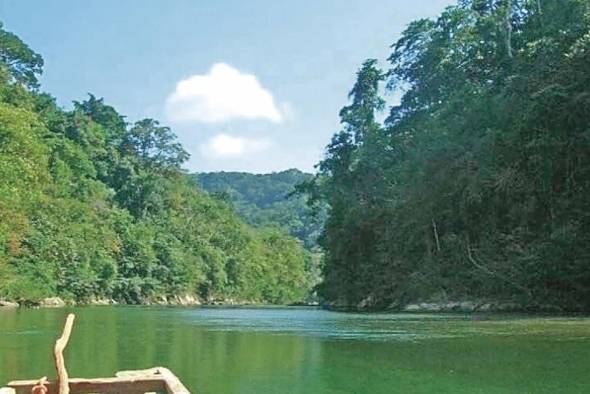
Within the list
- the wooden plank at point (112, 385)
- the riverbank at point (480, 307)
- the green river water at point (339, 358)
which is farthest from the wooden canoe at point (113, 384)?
the riverbank at point (480, 307)

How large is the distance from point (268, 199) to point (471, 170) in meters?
117

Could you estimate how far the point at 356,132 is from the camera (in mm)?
50812

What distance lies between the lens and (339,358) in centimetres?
1270

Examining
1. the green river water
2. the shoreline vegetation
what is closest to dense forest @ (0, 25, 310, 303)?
the shoreline vegetation

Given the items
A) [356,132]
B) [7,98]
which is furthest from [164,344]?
[7,98]

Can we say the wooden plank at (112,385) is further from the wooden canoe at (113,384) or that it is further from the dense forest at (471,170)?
the dense forest at (471,170)

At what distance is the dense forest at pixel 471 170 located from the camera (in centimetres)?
2723

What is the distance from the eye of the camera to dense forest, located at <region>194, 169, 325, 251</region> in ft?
400

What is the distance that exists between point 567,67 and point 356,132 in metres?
23.8

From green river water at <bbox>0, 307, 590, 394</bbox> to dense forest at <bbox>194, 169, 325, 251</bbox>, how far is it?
320ft

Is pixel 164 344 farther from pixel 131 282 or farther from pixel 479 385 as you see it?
pixel 131 282

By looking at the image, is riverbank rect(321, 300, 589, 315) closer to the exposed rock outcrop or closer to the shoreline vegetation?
the shoreline vegetation

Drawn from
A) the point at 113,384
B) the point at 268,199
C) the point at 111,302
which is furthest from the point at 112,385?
the point at 268,199

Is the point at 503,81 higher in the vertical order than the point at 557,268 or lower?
higher
